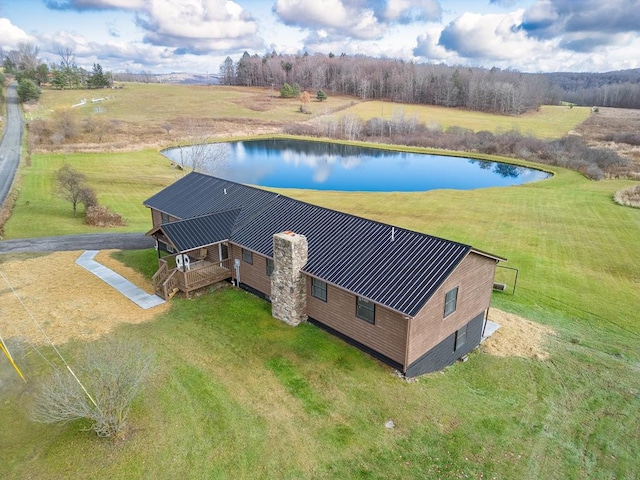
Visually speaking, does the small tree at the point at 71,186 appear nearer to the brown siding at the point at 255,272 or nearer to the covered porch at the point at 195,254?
the covered porch at the point at 195,254

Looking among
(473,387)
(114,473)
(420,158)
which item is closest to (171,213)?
(114,473)

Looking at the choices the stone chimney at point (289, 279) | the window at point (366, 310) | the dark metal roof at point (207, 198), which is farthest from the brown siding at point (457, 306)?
the dark metal roof at point (207, 198)

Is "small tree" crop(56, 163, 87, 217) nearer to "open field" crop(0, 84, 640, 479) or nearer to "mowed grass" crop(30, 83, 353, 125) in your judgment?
"open field" crop(0, 84, 640, 479)

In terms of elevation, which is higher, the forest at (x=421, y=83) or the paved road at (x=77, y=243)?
the forest at (x=421, y=83)

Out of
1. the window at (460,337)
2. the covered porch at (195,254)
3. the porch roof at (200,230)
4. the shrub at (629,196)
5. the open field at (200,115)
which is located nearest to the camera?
the window at (460,337)

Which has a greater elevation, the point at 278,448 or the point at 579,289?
the point at 278,448

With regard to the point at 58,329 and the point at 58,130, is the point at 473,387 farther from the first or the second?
the point at 58,130

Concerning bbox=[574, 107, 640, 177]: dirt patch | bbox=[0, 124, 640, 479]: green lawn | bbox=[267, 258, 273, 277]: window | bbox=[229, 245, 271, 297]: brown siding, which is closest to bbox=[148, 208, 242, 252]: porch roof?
bbox=[229, 245, 271, 297]: brown siding
